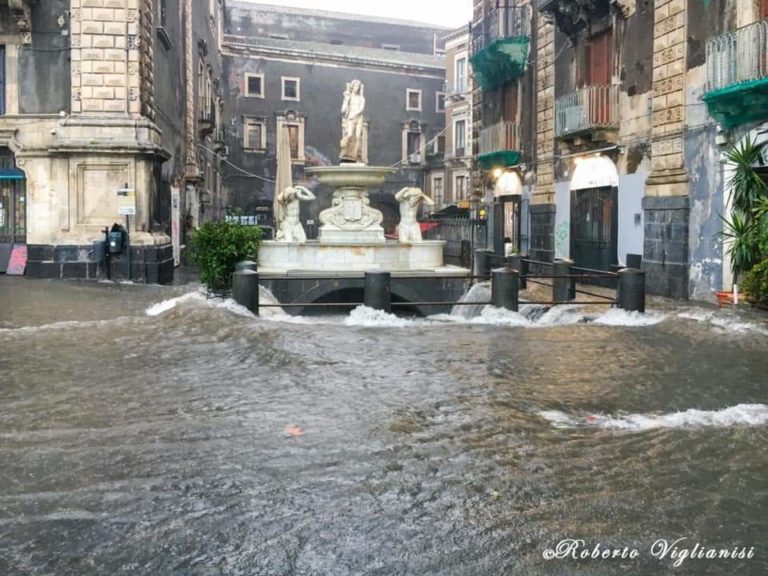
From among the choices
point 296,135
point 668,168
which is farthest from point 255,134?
point 668,168

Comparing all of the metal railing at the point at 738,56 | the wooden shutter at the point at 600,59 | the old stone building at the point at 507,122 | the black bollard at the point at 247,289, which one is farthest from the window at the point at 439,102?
the black bollard at the point at 247,289

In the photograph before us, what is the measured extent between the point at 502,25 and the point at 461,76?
20.4 meters

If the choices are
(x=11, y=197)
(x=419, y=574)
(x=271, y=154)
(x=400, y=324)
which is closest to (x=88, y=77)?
(x=11, y=197)

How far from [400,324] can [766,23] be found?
7.15m

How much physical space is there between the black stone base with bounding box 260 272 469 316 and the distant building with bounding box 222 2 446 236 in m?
28.8

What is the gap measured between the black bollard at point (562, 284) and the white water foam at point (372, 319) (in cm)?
347

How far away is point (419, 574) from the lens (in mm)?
3654

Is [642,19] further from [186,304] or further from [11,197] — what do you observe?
[11,197]

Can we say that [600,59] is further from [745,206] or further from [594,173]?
[745,206]

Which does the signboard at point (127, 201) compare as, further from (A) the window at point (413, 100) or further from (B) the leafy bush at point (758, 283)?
(A) the window at point (413, 100)

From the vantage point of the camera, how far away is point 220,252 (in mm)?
14328

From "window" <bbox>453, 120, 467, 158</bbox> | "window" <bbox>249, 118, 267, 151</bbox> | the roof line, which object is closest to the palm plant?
"window" <bbox>453, 120, 467, 158</bbox>

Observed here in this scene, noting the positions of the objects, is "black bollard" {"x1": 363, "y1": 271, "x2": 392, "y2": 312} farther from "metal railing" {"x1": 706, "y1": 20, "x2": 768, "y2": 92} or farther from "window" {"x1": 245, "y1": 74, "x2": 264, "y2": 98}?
"window" {"x1": 245, "y1": 74, "x2": 264, "y2": 98}

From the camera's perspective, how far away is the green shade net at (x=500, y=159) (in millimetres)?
24328
